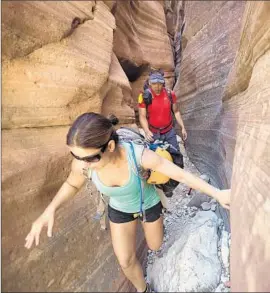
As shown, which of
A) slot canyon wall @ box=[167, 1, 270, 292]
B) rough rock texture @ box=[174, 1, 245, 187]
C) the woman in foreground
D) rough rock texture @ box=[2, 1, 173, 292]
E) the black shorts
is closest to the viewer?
slot canyon wall @ box=[167, 1, 270, 292]

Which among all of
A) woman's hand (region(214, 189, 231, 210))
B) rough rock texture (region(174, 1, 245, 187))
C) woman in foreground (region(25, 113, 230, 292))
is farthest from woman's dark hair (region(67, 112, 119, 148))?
rough rock texture (region(174, 1, 245, 187))

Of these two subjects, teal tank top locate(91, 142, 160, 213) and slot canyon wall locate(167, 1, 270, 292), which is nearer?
slot canyon wall locate(167, 1, 270, 292)

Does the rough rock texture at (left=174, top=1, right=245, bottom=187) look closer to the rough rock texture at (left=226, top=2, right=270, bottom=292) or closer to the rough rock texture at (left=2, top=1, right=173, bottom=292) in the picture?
the rough rock texture at (left=226, top=2, right=270, bottom=292)

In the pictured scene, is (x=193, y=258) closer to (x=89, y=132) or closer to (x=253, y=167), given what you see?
(x=253, y=167)

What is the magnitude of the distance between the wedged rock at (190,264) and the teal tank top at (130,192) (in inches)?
35.3

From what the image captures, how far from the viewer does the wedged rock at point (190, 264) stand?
2.55 m

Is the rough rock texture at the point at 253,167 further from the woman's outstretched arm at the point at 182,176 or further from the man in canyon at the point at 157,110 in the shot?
the man in canyon at the point at 157,110

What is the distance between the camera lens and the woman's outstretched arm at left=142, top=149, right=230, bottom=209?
5.02ft

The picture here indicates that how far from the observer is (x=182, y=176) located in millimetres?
1620

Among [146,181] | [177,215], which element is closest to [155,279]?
[177,215]

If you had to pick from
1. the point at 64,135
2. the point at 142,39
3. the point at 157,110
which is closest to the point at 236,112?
the point at 157,110

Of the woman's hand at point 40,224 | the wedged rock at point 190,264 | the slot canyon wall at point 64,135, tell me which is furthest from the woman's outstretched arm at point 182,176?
the wedged rock at point 190,264

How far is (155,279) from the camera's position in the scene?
9.31 ft

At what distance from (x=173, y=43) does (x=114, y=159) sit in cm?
749
